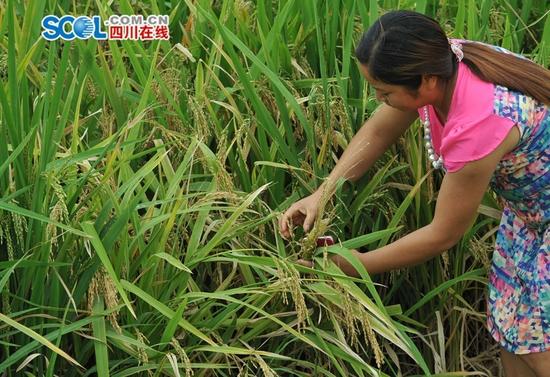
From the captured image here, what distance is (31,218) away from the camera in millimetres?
1943

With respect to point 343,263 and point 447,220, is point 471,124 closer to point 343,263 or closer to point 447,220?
point 447,220

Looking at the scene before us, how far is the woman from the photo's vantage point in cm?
197

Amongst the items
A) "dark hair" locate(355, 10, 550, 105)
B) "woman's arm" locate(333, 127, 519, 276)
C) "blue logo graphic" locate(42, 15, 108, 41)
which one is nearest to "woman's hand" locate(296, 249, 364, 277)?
"woman's arm" locate(333, 127, 519, 276)

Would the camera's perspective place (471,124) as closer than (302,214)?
Yes

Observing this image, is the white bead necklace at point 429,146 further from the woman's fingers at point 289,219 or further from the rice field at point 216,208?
the woman's fingers at point 289,219

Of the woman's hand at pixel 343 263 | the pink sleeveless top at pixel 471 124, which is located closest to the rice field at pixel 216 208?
the woman's hand at pixel 343 263

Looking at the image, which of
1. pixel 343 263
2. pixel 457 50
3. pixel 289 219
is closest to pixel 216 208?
pixel 289 219

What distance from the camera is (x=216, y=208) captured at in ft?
6.79

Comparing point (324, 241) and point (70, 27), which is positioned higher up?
point (70, 27)

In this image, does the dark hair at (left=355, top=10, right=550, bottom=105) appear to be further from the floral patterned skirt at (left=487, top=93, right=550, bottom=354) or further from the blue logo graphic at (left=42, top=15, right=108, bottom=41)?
the blue logo graphic at (left=42, top=15, right=108, bottom=41)

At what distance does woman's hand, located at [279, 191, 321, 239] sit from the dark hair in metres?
0.32

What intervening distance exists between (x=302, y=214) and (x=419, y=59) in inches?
17.5

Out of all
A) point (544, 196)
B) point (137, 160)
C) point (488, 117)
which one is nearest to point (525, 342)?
point (544, 196)

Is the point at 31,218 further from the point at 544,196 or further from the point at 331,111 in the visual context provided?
the point at 544,196
